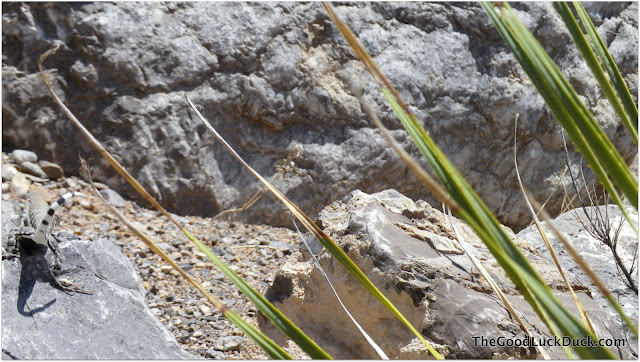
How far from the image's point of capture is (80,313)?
2.21m

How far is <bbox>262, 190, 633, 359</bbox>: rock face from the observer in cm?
196

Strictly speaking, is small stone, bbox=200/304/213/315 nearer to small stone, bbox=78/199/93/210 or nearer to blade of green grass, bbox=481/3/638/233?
small stone, bbox=78/199/93/210

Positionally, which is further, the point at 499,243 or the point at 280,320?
the point at 280,320

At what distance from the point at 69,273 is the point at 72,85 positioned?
1.70m

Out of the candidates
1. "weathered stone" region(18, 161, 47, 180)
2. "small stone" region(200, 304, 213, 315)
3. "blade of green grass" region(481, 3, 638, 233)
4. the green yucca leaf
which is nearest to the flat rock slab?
"small stone" region(200, 304, 213, 315)

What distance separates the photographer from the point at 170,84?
12.5ft

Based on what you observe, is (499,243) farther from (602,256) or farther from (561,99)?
(602,256)

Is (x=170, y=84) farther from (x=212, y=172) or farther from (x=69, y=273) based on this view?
(x=69, y=273)

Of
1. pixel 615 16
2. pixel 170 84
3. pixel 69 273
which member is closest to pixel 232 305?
pixel 69 273

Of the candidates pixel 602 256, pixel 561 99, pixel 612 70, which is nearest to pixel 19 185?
pixel 602 256

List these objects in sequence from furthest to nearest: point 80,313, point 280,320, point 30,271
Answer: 1. point 30,271
2. point 80,313
3. point 280,320

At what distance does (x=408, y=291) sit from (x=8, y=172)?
2714 millimetres

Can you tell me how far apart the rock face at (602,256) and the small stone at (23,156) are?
2941 millimetres

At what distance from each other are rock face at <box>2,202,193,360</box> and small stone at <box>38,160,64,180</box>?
1308 millimetres
